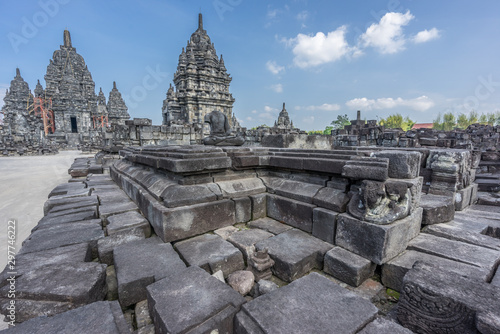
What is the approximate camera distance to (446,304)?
1.23 metres

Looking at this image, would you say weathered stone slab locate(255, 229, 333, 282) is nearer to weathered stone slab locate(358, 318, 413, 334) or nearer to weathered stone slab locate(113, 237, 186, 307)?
weathered stone slab locate(358, 318, 413, 334)

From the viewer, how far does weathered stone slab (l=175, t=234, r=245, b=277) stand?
1896 mm

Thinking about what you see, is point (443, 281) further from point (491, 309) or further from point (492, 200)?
point (492, 200)

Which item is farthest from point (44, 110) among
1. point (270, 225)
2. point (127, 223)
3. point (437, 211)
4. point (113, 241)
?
point (437, 211)

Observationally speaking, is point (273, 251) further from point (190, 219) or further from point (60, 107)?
point (60, 107)

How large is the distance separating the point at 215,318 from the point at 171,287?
16.2 inches

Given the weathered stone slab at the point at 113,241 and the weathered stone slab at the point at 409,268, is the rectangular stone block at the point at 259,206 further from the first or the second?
the weathered stone slab at the point at 409,268

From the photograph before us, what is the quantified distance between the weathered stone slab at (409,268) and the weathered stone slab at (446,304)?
0.31m

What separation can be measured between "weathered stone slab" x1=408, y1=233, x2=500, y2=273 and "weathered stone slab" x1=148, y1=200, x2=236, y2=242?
198cm

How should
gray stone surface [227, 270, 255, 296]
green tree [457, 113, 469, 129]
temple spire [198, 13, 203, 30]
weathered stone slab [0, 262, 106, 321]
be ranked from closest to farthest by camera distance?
weathered stone slab [0, 262, 106, 321] < gray stone surface [227, 270, 255, 296] < temple spire [198, 13, 203, 30] < green tree [457, 113, 469, 129]

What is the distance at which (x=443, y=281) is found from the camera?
1355 mm

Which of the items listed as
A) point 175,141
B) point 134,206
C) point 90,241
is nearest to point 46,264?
point 90,241

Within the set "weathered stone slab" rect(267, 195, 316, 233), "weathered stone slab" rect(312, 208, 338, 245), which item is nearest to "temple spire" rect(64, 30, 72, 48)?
"weathered stone slab" rect(267, 195, 316, 233)

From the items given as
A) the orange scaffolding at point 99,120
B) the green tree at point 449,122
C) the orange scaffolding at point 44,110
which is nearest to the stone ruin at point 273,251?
the orange scaffolding at point 44,110
